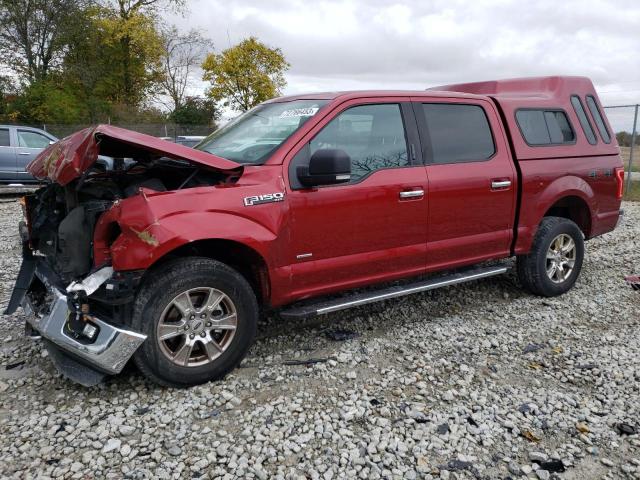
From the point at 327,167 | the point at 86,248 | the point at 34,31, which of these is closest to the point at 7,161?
the point at 86,248

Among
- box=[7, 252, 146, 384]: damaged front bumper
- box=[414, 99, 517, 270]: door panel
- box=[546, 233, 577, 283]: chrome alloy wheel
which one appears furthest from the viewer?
box=[546, 233, 577, 283]: chrome alloy wheel

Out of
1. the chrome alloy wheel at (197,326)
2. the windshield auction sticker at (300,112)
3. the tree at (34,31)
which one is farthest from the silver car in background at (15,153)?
the tree at (34,31)

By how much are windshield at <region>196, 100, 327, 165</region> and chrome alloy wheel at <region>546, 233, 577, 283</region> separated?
2.81 metres

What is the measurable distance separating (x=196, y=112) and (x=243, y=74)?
505 centimetres

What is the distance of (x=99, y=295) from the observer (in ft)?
10.3

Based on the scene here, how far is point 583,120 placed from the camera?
538 centimetres

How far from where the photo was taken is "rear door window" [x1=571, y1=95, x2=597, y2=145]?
536cm

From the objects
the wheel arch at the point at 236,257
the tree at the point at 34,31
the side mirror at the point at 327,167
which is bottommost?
the wheel arch at the point at 236,257

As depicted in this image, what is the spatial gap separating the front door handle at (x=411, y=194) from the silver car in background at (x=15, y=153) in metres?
10.9

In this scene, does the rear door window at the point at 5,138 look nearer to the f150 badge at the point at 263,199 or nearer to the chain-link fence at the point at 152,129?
the chain-link fence at the point at 152,129

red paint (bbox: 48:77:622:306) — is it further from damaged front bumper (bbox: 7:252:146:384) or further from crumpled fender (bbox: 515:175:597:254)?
damaged front bumper (bbox: 7:252:146:384)

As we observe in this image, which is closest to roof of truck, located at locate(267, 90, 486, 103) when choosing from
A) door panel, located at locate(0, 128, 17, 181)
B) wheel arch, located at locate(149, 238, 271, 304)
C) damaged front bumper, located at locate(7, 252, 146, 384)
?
wheel arch, located at locate(149, 238, 271, 304)

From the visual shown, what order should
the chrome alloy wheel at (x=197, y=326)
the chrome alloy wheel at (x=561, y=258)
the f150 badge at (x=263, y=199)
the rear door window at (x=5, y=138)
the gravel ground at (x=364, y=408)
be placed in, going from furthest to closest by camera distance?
the rear door window at (x=5, y=138)
the chrome alloy wheel at (x=561, y=258)
the f150 badge at (x=263, y=199)
the chrome alloy wheel at (x=197, y=326)
the gravel ground at (x=364, y=408)

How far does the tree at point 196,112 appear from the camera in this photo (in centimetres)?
3366
